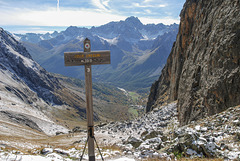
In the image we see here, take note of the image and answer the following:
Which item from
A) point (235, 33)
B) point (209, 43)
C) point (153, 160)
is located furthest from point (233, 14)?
point (153, 160)

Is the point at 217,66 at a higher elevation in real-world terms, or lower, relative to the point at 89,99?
higher

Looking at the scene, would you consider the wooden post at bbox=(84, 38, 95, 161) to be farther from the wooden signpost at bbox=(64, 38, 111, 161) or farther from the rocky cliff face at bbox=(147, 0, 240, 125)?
the rocky cliff face at bbox=(147, 0, 240, 125)

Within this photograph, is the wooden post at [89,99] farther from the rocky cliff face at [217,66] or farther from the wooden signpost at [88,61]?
the rocky cliff face at [217,66]

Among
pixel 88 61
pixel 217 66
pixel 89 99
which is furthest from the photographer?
pixel 217 66

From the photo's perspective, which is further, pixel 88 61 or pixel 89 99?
pixel 89 99

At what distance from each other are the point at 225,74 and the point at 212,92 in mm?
2513

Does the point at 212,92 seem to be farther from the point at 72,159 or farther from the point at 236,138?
the point at 72,159

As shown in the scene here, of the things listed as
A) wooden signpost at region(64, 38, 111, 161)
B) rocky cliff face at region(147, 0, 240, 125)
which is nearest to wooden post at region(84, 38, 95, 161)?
wooden signpost at region(64, 38, 111, 161)

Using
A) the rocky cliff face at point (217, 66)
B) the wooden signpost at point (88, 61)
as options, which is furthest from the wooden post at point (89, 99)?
the rocky cliff face at point (217, 66)

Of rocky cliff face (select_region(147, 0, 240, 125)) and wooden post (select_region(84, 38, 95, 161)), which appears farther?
rocky cliff face (select_region(147, 0, 240, 125))

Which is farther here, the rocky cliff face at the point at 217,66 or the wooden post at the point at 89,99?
the rocky cliff face at the point at 217,66

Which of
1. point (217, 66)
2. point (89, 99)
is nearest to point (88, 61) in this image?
point (89, 99)

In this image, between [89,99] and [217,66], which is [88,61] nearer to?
[89,99]

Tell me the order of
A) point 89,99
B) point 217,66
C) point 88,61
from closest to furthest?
1. point 88,61
2. point 89,99
3. point 217,66
